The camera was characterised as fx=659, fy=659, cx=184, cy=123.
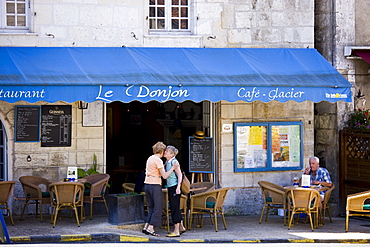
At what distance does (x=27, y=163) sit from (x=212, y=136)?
3772 millimetres

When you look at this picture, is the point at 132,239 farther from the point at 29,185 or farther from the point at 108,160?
the point at 108,160

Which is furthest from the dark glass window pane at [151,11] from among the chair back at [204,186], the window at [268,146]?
the chair back at [204,186]

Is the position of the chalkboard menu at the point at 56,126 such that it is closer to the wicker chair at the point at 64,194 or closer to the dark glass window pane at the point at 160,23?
the wicker chair at the point at 64,194

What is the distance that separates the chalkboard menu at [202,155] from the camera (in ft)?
44.8

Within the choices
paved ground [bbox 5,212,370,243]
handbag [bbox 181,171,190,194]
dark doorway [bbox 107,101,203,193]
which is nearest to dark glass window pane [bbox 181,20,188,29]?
dark doorway [bbox 107,101,203,193]

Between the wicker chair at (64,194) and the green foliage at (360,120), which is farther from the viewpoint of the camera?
the green foliage at (360,120)

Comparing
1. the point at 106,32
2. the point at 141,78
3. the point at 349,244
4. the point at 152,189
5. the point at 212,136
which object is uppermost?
the point at 106,32

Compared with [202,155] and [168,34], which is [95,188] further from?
[168,34]

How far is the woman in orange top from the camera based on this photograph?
11.1 metres

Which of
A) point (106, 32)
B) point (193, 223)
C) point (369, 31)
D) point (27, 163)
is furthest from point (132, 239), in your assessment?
point (369, 31)

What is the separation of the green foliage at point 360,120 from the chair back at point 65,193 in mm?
5981

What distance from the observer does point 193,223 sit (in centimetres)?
1265

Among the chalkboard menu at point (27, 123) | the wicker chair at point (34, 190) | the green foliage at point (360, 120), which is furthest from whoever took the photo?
the green foliage at point (360, 120)

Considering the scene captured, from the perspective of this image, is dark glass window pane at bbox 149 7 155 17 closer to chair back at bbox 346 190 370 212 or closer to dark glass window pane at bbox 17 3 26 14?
dark glass window pane at bbox 17 3 26 14
